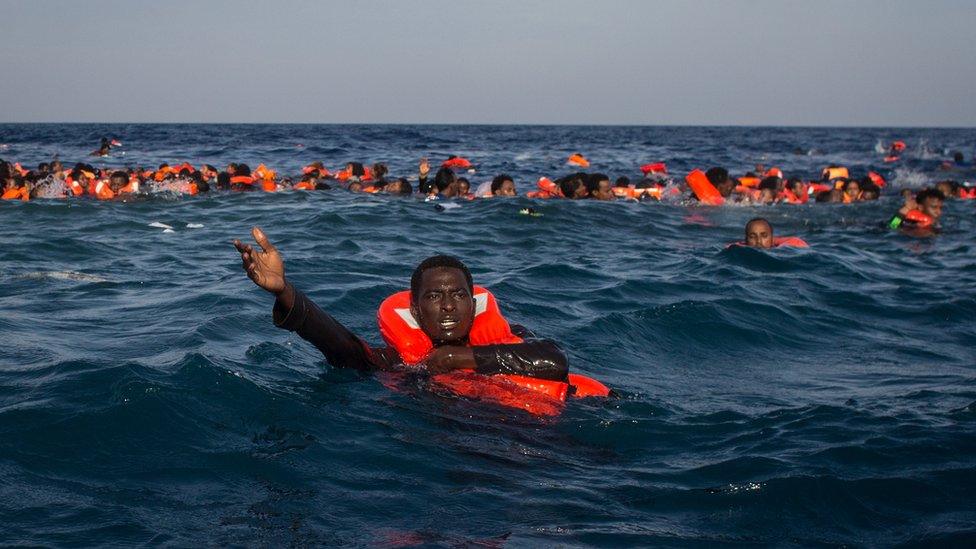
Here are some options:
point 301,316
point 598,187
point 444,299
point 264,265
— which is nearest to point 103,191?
point 598,187

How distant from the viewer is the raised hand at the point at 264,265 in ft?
16.4

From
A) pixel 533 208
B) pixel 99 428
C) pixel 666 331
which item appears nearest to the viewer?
pixel 99 428

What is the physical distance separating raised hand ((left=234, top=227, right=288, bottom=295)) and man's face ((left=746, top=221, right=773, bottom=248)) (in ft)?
31.6

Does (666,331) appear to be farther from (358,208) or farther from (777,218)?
(777,218)

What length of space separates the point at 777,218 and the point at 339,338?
1520 centimetres

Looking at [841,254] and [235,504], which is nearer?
[235,504]

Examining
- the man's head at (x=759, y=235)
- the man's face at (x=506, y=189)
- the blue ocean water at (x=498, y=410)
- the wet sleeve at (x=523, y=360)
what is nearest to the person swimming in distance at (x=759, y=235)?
the man's head at (x=759, y=235)

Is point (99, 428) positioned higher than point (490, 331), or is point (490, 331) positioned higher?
point (490, 331)

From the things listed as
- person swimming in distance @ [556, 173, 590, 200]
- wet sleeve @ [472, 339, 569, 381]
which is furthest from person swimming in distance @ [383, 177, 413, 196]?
wet sleeve @ [472, 339, 569, 381]

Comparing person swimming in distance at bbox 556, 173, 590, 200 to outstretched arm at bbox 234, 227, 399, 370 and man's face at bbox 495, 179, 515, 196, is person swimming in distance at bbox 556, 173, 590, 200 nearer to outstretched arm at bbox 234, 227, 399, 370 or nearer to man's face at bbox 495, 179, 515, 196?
man's face at bbox 495, 179, 515, 196

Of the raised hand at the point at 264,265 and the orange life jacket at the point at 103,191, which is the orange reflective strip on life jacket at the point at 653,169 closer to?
the orange life jacket at the point at 103,191

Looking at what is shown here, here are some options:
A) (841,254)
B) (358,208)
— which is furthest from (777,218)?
(358,208)

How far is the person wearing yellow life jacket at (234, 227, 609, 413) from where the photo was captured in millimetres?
6023

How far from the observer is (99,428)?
5.47 metres
